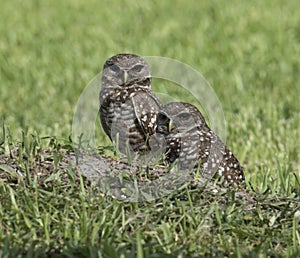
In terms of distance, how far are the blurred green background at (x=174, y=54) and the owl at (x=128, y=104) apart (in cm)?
156

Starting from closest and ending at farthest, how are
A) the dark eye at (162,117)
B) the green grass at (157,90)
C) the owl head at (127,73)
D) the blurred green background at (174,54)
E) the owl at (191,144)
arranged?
the green grass at (157,90) < the owl at (191,144) < the dark eye at (162,117) < the owl head at (127,73) < the blurred green background at (174,54)

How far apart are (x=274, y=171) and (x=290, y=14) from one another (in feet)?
24.0

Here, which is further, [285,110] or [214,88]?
[214,88]

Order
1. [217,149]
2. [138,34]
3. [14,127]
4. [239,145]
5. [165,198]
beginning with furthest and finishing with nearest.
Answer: [138,34] < [14,127] < [239,145] < [217,149] < [165,198]

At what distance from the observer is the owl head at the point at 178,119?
6344 mm

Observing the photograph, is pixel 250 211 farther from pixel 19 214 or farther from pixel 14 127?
pixel 14 127

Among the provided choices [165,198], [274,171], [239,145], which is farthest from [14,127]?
[165,198]

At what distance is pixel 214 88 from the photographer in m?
10.8

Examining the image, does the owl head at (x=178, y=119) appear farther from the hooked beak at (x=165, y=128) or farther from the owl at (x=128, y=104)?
the owl at (x=128, y=104)

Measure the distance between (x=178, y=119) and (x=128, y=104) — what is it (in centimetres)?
47

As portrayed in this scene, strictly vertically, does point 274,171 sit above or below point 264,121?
below

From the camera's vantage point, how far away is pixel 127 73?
6.65m

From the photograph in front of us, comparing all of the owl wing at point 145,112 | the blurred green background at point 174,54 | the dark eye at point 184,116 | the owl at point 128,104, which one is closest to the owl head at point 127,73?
the owl at point 128,104

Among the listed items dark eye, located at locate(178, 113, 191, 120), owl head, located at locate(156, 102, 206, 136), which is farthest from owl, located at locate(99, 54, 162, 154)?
dark eye, located at locate(178, 113, 191, 120)
